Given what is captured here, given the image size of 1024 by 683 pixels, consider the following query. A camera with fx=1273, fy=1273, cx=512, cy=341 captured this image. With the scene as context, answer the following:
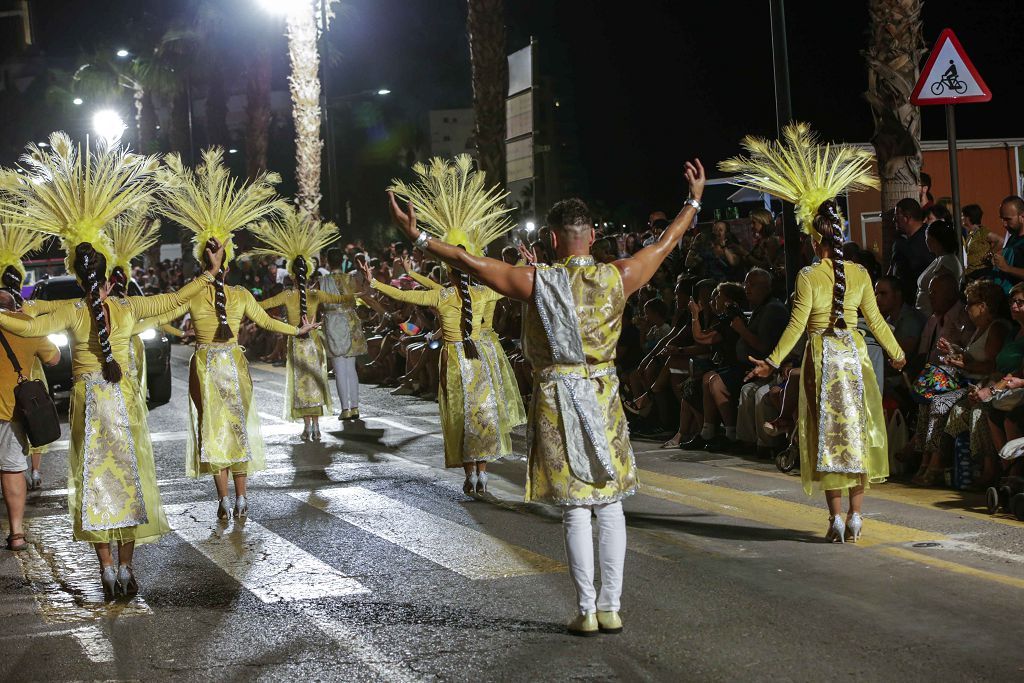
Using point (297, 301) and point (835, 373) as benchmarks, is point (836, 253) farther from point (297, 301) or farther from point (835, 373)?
point (297, 301)

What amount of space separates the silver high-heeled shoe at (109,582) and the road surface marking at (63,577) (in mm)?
59

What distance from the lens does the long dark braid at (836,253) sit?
7949mm

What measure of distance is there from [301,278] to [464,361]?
3.95 metres

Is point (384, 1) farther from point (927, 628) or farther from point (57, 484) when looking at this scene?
point (927, 628)

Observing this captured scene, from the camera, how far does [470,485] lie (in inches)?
404

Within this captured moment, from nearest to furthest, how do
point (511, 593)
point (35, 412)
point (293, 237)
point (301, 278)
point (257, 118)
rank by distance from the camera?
point (511, 593), point (35, 412), point (301, 278), point (293, 237), point (257, 118)

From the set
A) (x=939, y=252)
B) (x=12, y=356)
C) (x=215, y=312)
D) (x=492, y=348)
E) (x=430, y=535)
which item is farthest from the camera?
(x=939, y=252)

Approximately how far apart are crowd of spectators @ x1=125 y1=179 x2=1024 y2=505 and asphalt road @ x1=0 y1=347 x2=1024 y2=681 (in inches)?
22.2

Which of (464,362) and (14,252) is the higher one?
(14,252)

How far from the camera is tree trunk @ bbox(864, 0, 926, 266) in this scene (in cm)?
1268

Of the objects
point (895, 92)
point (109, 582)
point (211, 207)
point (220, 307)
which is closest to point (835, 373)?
point (109, 582)

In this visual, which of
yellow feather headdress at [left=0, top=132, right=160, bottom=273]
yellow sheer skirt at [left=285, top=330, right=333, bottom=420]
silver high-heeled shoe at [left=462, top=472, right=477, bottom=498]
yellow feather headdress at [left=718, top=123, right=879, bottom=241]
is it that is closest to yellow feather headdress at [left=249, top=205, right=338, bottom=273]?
yellow sheer skirt at [left=285, top=330, right=333, bottom=420]

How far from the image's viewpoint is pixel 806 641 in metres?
5.88

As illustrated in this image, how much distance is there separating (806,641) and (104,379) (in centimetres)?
418
